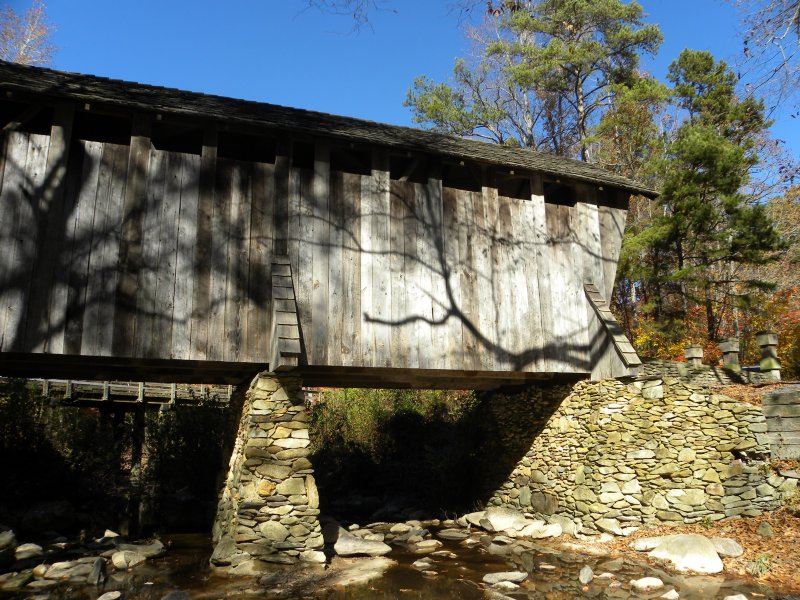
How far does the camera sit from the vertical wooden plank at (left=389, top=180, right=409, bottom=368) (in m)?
9.16

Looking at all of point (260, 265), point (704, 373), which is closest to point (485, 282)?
point (260, 265)

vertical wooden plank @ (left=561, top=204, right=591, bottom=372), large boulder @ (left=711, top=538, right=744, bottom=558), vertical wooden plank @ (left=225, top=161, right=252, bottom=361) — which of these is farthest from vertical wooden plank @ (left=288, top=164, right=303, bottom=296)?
large boulder @ (left=711, top=538, right=744, bottom=558)

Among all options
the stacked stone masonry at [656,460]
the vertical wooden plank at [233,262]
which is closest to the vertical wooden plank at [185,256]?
the vertical wooden plank at [233,262]

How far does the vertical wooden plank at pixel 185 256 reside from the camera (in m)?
8.03

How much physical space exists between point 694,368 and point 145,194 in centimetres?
1221

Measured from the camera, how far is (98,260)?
785 centimetres

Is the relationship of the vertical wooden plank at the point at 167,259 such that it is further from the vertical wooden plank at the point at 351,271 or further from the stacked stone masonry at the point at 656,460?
the stacked stone masonry at the point at 656,460

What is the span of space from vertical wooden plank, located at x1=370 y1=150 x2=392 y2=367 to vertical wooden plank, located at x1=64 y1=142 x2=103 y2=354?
3.97 metres

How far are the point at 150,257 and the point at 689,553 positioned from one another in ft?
→ 26.4

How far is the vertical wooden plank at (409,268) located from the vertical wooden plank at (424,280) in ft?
0.12

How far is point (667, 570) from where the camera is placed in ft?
23.9

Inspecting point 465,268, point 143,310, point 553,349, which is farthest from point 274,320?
point 553,349

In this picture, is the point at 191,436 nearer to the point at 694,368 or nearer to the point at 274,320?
the point at 274,320

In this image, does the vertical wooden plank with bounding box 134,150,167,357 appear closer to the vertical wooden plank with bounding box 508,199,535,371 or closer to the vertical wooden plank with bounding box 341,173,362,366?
the vertical wooden plank with bounding box 341,173,362,366
